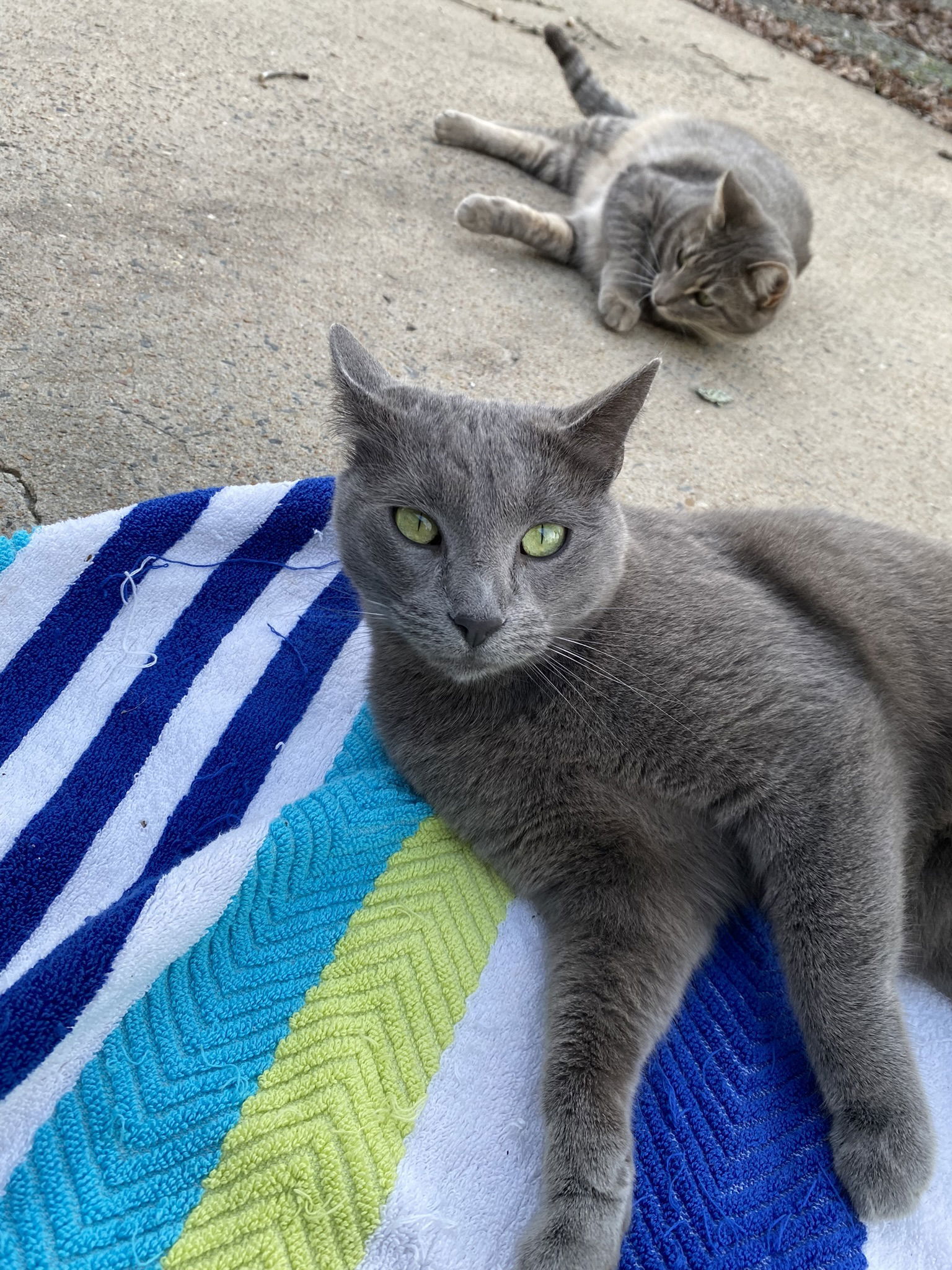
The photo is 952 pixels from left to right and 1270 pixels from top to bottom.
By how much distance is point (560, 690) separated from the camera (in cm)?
142

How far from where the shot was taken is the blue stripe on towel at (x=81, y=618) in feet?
5.24

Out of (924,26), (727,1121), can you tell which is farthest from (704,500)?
(924,26)

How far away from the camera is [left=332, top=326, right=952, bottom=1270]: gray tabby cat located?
4.09 feet

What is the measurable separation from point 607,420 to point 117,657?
0.98 metres

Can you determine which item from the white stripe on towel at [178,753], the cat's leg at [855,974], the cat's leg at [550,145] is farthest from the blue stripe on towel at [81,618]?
the cat's leg at [550,145]

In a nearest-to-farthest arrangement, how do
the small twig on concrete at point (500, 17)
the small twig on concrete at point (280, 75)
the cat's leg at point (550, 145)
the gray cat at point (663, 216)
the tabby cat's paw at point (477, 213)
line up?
the gray cat at point (663, 216), the tabby cat's paw at point (477, 213), the small twig on concrete at point (280, 75), the cat's leg at point (550, 145), the small twig on concrete at point (500, 17)

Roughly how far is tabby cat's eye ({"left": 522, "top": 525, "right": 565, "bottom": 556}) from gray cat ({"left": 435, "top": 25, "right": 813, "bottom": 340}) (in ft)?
5.88

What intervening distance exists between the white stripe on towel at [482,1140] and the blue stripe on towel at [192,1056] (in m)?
0.22

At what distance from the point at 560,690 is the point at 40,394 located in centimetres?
136

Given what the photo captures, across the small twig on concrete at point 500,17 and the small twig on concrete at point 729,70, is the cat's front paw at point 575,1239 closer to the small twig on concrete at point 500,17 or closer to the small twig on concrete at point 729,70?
the small twig on concrete at point 500,17

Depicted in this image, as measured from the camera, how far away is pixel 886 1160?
1203 millimetres

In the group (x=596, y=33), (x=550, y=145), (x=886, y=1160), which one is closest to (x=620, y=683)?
(x=886, y=1160)

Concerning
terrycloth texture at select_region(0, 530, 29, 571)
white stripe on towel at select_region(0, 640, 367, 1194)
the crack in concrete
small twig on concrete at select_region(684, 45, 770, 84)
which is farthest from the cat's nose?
small twig on concrete at select_region(684, 45, 770, 84)

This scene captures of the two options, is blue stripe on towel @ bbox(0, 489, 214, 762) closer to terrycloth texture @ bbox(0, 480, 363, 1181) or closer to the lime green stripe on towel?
terrycloth texture @ bbox(0, 480, 363, 1181)
